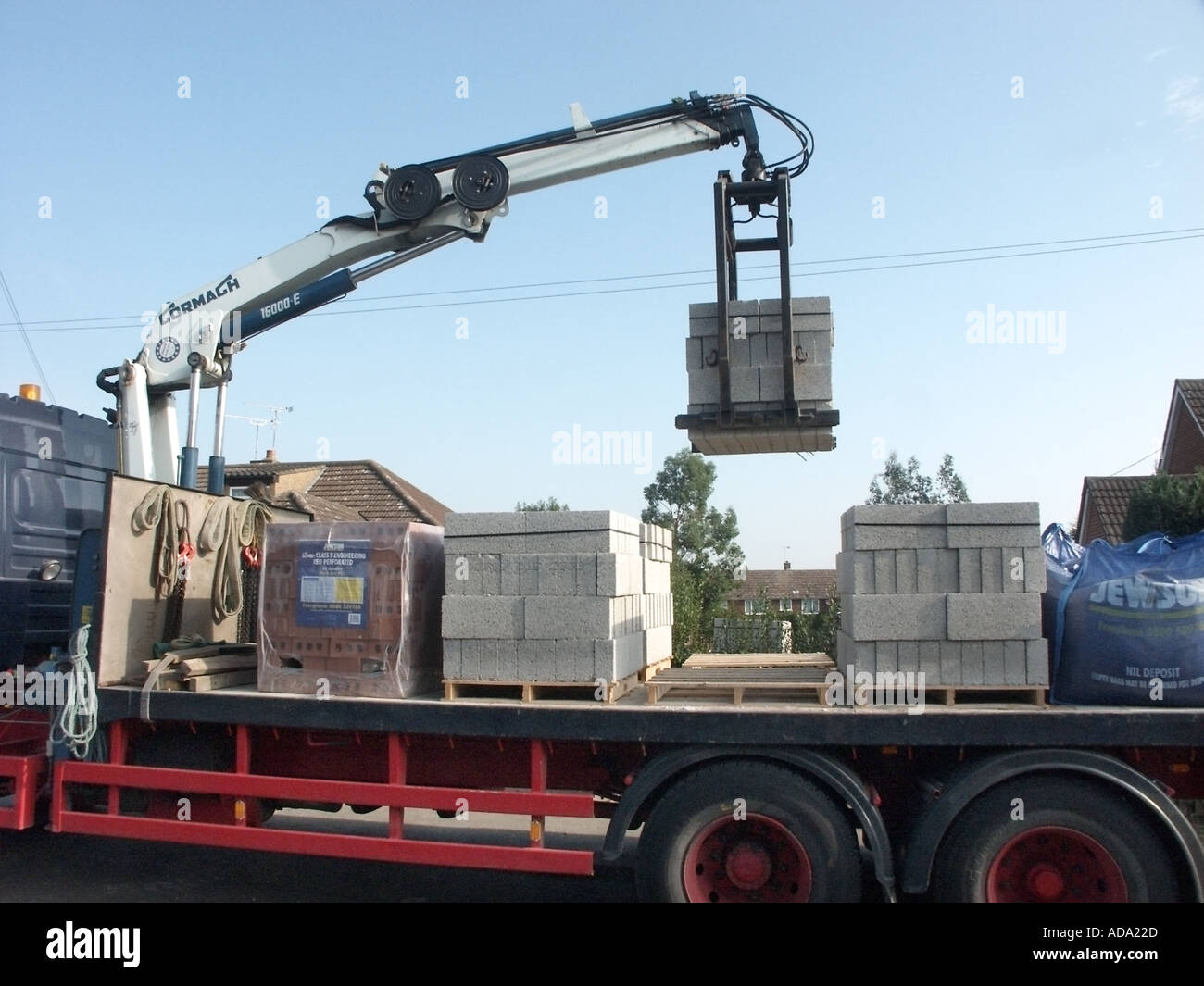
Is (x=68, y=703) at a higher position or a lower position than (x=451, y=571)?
lower

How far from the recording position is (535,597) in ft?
16.4

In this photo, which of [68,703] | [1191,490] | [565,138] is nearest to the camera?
[68,703]

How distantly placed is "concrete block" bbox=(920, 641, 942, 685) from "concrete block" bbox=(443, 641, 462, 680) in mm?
2389

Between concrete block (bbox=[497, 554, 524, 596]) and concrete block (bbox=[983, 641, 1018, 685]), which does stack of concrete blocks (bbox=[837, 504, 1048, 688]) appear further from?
concrete block (bbox=[497, 554, 524, 596])

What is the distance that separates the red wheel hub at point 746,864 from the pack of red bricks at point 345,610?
1817 millimetres

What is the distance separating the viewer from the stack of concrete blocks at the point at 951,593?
4.62m

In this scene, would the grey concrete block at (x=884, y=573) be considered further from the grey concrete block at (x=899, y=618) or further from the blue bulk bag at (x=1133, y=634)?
the blue bulk bag at (x=1133, y=634)

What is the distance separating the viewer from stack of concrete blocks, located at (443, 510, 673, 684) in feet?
16.2

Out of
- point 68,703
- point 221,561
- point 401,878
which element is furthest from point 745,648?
point 68,703

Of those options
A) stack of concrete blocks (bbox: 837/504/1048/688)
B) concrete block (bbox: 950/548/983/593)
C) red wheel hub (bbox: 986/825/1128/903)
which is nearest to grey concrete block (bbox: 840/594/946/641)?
stack of concrete blocks (bbox: 837/504/1048/688)
